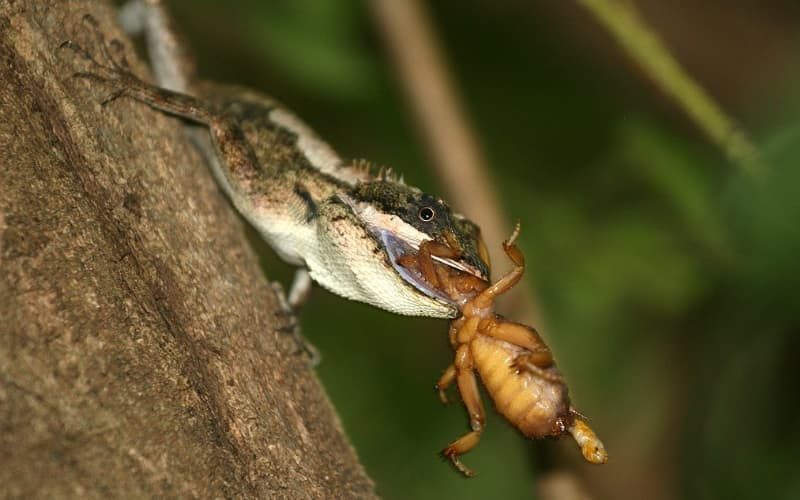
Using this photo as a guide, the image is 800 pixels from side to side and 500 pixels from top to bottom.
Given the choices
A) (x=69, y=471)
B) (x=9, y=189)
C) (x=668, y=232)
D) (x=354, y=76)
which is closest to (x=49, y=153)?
(x=9, y=189)

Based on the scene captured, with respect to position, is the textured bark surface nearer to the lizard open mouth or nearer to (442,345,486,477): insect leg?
(442,345,486,477): insect leg

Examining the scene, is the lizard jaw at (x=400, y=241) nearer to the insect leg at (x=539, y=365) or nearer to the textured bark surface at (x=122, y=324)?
the insect leg at (x=539, y=365)

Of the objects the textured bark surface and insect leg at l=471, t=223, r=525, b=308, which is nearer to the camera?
the textured bark surface

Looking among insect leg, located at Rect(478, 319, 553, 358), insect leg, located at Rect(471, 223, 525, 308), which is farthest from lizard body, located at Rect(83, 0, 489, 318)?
insect leg, located at Rect(478, 319, 553, 358)

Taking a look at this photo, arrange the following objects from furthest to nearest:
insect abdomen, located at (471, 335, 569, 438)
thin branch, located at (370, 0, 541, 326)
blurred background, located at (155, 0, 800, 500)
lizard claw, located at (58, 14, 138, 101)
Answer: blurred background, located at (155, 0, 800, 500) < thin branch, located at (370, 0, 541, 326) < lizard claw, located at (58, 14, 138, 101) < insect abdomen, located at (471, 335, 569, 438)

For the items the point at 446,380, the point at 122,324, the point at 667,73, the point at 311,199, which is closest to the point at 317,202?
the point at 311,199

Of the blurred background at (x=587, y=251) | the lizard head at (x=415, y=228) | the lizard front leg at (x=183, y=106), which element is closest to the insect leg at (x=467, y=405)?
the lizard head at (x=415, y=228)

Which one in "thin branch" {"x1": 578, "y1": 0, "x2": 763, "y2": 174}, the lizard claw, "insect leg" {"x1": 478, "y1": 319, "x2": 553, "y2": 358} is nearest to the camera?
"insect leg" {"x1": 478, "y1": 319, "x2": 553, "y2": 358}

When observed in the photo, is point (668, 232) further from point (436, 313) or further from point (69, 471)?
point (69, 471)
